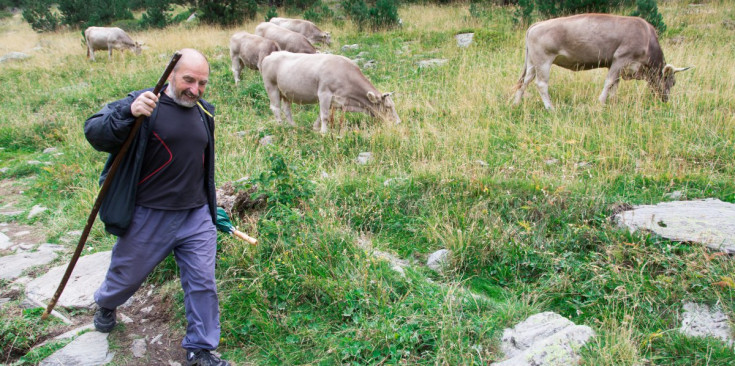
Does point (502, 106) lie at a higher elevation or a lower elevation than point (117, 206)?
lower

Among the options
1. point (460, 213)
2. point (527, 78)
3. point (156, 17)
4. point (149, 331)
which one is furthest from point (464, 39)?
point (156, 17)

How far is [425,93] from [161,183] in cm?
758

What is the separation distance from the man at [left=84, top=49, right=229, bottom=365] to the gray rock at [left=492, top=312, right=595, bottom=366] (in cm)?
213

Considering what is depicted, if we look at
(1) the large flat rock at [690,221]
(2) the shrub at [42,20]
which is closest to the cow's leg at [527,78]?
(1) the large flat rock at [690,221]

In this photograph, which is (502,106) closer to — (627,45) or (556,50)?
(556,50)

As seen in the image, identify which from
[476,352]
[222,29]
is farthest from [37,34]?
[476,352]

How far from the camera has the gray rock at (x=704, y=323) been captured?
3662 millimetres

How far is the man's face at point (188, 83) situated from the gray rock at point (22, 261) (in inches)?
121

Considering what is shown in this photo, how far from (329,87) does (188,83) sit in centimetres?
570

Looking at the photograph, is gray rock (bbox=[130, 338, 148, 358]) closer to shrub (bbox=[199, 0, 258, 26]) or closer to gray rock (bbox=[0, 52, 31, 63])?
shrub (bbox=[199, 0, 258, 26])

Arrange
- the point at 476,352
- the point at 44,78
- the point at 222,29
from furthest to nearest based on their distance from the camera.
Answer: the point at 222,29 < the point at 44,78 < the point at 476,352

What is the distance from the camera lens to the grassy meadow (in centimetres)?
384

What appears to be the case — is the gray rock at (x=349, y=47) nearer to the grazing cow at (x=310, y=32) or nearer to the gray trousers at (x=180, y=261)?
the grazing cow at (x=310, y=32)

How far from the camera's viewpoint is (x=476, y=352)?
3568 mm
